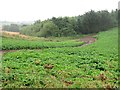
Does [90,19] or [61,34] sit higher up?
[90,19]

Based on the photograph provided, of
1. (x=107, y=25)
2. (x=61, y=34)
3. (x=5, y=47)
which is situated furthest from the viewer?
(x=107, y=25)

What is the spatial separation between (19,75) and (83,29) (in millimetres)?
47084

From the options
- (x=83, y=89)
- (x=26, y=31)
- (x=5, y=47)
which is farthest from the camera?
(x=26, y=31)

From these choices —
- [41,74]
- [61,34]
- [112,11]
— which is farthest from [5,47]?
[112,11]

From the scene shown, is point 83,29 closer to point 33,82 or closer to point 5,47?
point 5,47

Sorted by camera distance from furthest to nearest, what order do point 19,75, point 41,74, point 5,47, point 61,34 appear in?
point 61,34
point 5,47
point 41,74
point 19,75

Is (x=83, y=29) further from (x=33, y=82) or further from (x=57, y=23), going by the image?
(x=33, y=82)

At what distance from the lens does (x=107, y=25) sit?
59.6 meters

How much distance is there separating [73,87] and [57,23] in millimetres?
50271

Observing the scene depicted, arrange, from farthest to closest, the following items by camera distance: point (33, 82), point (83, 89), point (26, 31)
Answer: point (26, 31) < point (33, 82) < point (83, 89)

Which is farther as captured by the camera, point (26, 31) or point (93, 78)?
point (26, 31)

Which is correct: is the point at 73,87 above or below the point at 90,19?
below

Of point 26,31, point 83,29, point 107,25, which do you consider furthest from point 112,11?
point 26,31

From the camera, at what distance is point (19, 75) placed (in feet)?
33.0
